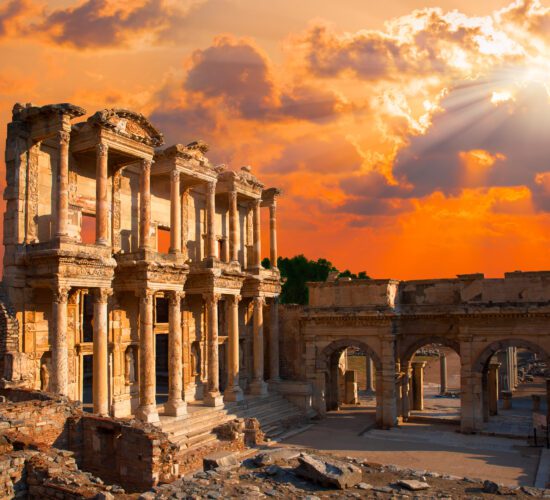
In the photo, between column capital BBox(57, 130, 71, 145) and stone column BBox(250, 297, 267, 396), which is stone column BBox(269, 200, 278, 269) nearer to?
stone column BBox(250, 297, 267, 396)

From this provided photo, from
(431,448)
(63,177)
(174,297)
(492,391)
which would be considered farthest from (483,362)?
(63,177)

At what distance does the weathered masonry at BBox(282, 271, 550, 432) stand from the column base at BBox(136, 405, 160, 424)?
981cm

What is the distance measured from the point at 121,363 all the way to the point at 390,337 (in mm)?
12544

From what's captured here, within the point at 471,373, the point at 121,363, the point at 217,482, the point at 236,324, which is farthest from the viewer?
the point at 236,324

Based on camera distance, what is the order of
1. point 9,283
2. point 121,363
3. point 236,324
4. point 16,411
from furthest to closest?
point 236,324 < point 121,363 < point 9,283 < point 16,411

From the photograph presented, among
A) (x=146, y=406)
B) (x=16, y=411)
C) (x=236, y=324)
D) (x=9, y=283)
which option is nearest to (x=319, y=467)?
(x=16, y=411)

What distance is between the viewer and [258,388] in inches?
→ 1237

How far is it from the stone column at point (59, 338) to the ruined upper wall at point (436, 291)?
1385 centimetres

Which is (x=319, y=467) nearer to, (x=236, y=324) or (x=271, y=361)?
(x=236, y=324)

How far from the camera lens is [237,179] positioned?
32.0m

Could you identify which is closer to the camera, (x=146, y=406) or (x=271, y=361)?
(x=146, y=406)

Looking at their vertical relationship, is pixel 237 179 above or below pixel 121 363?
above

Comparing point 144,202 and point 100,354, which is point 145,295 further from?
point 144,202

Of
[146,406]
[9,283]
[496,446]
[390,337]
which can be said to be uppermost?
[9,283]
